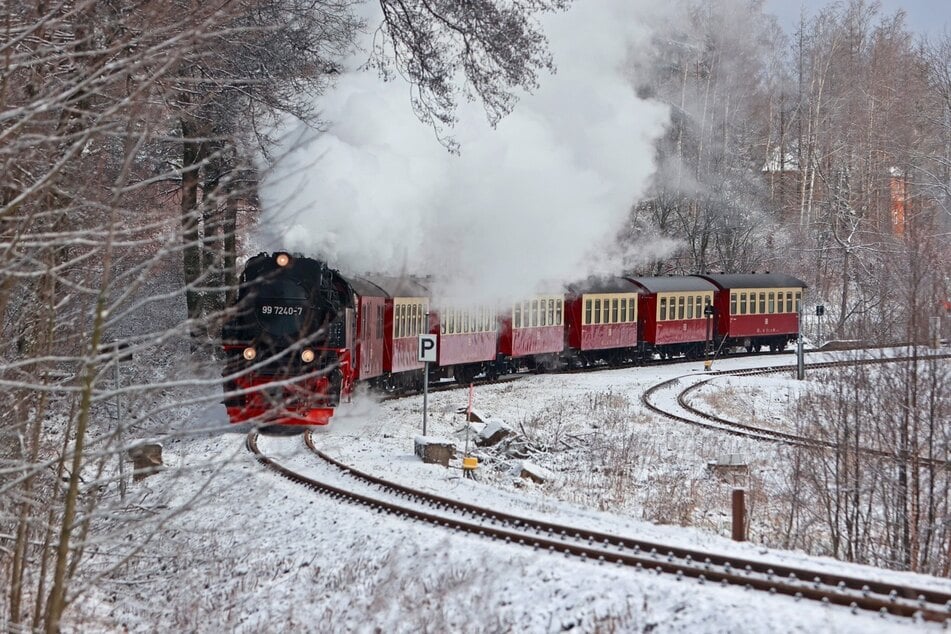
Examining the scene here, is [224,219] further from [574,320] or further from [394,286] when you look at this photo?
[574,320]

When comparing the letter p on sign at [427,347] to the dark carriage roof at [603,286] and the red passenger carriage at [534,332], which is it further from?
the dark carriage roof at [603,286]

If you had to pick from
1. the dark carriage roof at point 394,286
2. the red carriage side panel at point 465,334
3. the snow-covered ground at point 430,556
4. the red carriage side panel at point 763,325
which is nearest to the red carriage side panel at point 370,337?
the dark carriage roof at point 394,286

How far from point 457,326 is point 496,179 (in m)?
3.53

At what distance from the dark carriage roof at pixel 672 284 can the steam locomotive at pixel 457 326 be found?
53 mm

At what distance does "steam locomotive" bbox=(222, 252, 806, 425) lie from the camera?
1434 centimetres

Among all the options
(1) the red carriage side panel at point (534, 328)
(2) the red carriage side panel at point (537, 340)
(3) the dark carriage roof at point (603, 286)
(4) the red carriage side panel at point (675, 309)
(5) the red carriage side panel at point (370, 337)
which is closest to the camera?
(5) the red carriage side panel at point (370, 337)

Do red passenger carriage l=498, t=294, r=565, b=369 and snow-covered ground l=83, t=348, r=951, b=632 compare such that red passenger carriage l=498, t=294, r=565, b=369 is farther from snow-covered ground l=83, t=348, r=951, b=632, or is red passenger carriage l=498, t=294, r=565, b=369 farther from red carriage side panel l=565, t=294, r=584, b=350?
snow-covered ground l=83, t=348, r=951, b=632

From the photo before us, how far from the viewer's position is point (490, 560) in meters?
8.12

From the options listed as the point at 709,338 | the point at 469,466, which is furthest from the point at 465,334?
the point at 709,338

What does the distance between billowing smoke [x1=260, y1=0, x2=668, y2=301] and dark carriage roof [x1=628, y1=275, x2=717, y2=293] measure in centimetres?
112

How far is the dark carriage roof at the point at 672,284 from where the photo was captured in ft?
100

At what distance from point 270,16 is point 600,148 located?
55.9ft

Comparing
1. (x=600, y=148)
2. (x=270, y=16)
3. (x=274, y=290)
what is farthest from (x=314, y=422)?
(x=600, y=148)

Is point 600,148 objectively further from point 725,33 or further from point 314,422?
point 725,33
